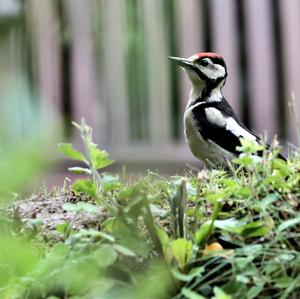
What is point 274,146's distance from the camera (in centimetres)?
173

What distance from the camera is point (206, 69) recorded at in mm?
4305

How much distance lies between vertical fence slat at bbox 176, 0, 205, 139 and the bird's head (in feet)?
6.95

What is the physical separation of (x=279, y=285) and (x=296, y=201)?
242 mm

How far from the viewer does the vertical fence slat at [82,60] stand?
6.61 metres

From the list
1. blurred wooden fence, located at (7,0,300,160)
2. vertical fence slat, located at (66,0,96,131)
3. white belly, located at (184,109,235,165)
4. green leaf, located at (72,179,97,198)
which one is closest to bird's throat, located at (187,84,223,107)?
white belly, located at (184,109,235,165)

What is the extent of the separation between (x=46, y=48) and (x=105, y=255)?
17.5ft

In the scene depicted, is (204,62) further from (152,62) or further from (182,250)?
(182,250)

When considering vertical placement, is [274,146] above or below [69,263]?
above

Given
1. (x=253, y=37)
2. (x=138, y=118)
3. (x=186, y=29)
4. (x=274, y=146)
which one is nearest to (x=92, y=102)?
(x=138, y=118)

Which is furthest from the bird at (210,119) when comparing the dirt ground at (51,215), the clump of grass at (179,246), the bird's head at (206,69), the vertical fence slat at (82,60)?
the vertical fence slat at (82,60)

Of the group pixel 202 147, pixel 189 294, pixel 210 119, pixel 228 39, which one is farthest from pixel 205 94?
pixel 189 294

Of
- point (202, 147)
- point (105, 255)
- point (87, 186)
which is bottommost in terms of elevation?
point (202, 147)

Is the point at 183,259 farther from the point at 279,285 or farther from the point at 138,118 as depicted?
the point at 138,118

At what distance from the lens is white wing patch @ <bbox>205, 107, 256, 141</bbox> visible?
3.96m
